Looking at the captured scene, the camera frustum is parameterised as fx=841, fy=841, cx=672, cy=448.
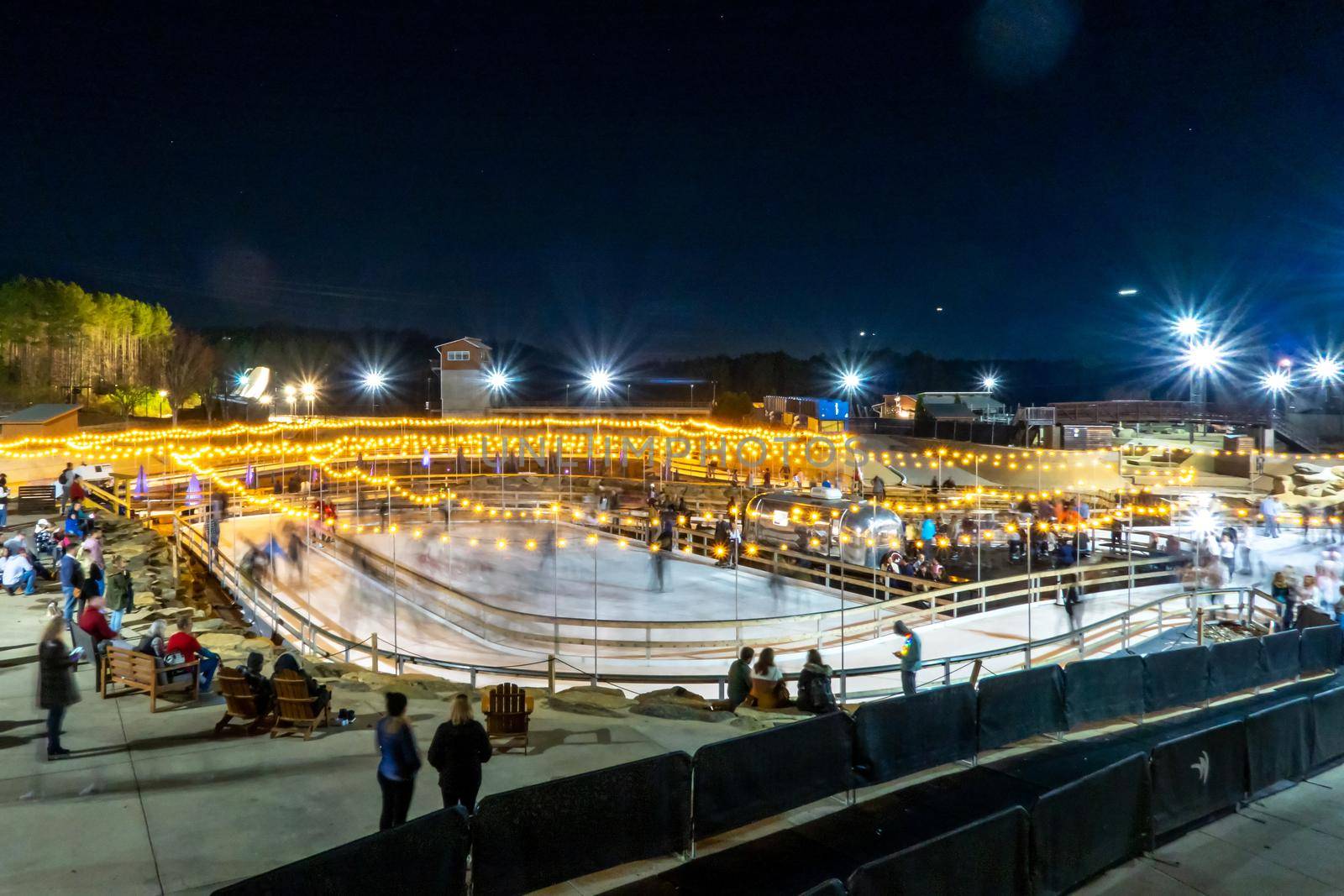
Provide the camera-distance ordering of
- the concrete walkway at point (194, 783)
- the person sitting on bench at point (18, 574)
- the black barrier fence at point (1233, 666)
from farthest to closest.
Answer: the person sitting on bench at point (18, 574) → the black barrier fence at point (1233, 666) → the concrete walkway at point (194, 783)

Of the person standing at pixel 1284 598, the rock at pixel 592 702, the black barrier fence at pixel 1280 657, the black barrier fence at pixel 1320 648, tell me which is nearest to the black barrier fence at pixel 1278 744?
the black barrier fence at pixel 1280 657

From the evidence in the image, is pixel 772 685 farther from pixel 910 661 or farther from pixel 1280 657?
pixel 1280 657

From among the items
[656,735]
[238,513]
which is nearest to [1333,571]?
[656,735]

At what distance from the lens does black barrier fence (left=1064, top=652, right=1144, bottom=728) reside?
8.23 meters

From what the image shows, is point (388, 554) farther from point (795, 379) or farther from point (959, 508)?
point (795, 379)

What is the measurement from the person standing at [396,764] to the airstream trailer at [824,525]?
1434 centimetres

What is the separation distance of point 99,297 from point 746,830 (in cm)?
7076

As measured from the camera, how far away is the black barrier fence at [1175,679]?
894cm

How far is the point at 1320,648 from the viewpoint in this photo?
11.0m

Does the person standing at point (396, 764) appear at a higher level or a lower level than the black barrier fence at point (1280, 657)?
higher

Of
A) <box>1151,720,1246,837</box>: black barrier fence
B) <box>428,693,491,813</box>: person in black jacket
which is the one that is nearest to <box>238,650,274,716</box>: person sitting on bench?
<box>428,693,491,813</box>: person in black jacket

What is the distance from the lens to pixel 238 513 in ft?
87.4

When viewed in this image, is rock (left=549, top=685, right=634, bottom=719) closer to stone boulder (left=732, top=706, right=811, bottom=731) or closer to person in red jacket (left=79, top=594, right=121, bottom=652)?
stone boulder (left=732, top=706, right=811, bottom=731)

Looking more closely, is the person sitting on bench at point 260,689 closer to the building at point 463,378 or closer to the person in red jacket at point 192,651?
the person in red jacket at point 192,651
